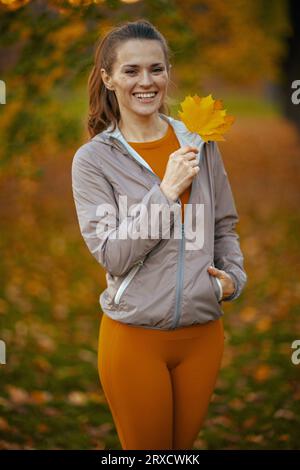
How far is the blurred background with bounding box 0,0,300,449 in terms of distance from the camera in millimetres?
4324

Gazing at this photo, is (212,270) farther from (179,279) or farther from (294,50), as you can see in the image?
(294,50)

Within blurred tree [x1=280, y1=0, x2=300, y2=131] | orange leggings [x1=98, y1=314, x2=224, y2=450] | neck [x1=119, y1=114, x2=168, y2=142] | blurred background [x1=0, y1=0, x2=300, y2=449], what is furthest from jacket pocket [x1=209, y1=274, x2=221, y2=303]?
blurred tree [x1=280, y1=0, x2=300, y2=131]

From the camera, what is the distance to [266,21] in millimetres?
14023

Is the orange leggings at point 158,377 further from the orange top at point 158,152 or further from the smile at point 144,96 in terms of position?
the smile at point 144,96

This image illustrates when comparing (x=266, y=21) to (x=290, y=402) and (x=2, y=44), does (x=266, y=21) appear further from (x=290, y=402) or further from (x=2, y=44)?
(x=290, y=402)

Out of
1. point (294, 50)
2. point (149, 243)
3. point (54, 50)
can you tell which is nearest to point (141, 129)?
point (149, 243)

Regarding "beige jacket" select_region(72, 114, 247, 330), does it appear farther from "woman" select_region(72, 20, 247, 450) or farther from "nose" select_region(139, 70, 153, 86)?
"nose" select_region(139, 70, 153, 86)

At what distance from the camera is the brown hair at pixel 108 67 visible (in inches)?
96.2

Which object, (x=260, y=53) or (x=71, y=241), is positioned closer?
(x=71, y=241)

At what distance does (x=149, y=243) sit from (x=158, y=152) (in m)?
0.42

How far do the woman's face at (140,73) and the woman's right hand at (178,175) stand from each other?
0.25 m

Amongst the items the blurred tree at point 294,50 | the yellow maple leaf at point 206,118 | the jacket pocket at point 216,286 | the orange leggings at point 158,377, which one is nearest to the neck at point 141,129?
the yellow maple leaf at point 206,118

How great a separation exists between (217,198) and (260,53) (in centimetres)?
1327

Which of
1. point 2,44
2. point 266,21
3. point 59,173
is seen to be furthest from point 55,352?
point 266,21
